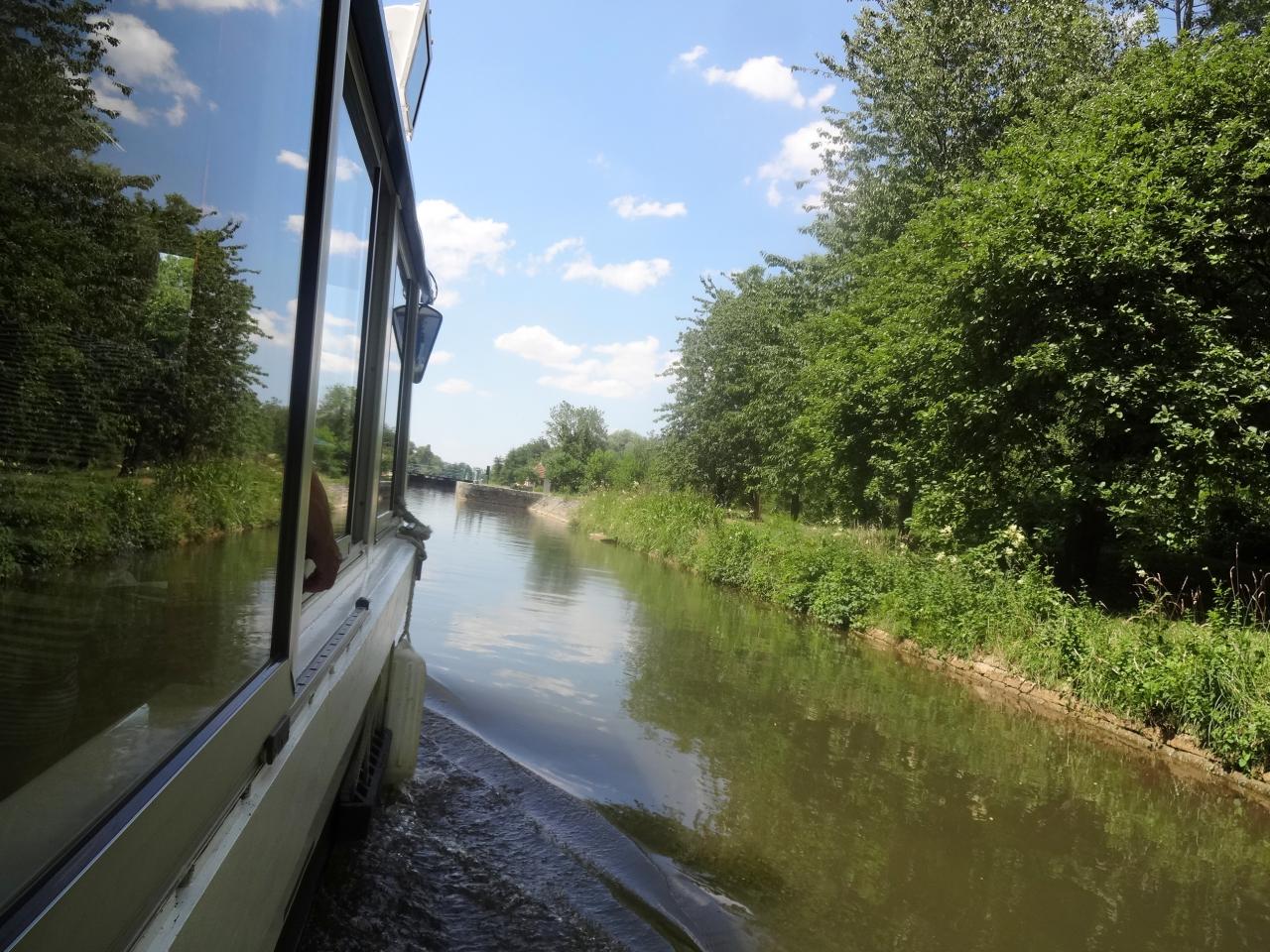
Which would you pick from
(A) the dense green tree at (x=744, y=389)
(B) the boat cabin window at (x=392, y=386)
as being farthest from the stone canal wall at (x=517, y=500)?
(B) the boat cabin window at (x=392, y=386)

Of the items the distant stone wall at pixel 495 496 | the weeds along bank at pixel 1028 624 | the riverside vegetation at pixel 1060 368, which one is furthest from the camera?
the distant stone wall at pixel 495 496

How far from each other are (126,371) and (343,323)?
187 cm

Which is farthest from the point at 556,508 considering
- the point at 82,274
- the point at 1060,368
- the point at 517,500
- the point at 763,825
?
the point at 82,274

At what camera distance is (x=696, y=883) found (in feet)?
14.3

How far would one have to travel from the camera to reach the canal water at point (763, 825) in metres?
3.90

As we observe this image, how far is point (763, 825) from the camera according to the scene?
5.25 meters

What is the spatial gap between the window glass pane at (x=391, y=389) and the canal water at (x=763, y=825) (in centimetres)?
165

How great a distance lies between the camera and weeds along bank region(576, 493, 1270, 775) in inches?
308

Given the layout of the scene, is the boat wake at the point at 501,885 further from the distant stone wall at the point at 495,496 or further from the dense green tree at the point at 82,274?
the distant stone wall at the point at 495,496

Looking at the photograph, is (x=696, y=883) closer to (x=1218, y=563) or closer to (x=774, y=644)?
(x=774, y=644)

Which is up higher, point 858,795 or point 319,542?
point 319,542

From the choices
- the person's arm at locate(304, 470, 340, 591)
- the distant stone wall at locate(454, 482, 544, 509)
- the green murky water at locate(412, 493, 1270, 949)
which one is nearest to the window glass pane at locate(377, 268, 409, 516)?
the person's arm at locate(304, 470, 340, 591)

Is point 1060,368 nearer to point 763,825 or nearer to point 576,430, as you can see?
point 763,825

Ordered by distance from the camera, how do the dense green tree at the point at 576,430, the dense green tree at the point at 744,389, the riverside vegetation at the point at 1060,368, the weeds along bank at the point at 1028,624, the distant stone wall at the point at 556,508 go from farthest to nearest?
the dense green tree at the point at 576,430 → the distant stone wall at the point at 556,508 → the dense green tree at the point at 744,389 → the riverside vegetation at the point at 1060,368 → the weeds along bank at the point at 1028,624
